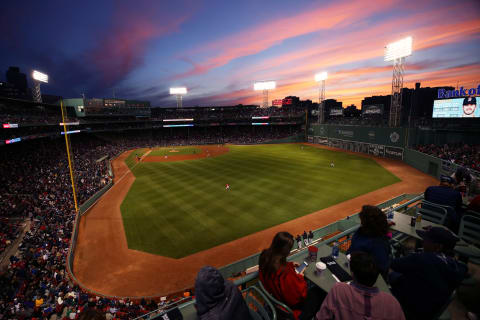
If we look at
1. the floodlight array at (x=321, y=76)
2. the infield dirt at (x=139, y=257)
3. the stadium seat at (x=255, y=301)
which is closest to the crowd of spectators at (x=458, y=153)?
the infield dirt at (x=139, y=257)

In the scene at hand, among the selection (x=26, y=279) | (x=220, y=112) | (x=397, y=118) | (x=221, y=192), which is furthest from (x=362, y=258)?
(x=220, y=112)

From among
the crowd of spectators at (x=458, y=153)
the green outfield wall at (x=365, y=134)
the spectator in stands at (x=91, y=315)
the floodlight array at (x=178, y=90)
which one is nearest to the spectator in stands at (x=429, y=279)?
the spectator in stands at (x=91, y=315)

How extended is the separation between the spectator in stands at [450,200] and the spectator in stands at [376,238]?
3185mm

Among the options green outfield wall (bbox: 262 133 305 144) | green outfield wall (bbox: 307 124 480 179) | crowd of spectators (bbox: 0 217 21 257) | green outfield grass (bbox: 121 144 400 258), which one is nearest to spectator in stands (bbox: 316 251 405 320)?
green outfield grass (bbox: 121 144 400 258)

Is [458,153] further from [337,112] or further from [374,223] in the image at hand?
[337,112]

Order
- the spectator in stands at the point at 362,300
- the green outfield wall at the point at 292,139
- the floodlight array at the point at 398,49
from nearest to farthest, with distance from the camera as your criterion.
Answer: the spectator in stands at the point at 362,300 < the floodlight array at the point at 398,49 < the green outfield wall at the point at 292,139

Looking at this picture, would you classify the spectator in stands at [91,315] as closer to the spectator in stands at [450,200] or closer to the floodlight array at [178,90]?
the spectator in stands at [450,200]

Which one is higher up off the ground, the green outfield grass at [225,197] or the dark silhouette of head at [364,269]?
the dark silhouette of head at [364,269]

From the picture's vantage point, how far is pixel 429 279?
309 cm

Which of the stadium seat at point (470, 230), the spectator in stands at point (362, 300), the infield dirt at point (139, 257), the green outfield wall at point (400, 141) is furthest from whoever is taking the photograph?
the green outfield wall at point (400, 141)

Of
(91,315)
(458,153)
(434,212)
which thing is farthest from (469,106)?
(91,315)

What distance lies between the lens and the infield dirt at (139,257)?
40.4 feet

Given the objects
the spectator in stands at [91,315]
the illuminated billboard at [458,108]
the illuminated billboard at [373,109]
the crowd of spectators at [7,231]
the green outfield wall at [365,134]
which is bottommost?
the crowd of spectators at [7,231]

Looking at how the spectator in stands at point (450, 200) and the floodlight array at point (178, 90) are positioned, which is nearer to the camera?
the spectator in stands at point (450, 200)
